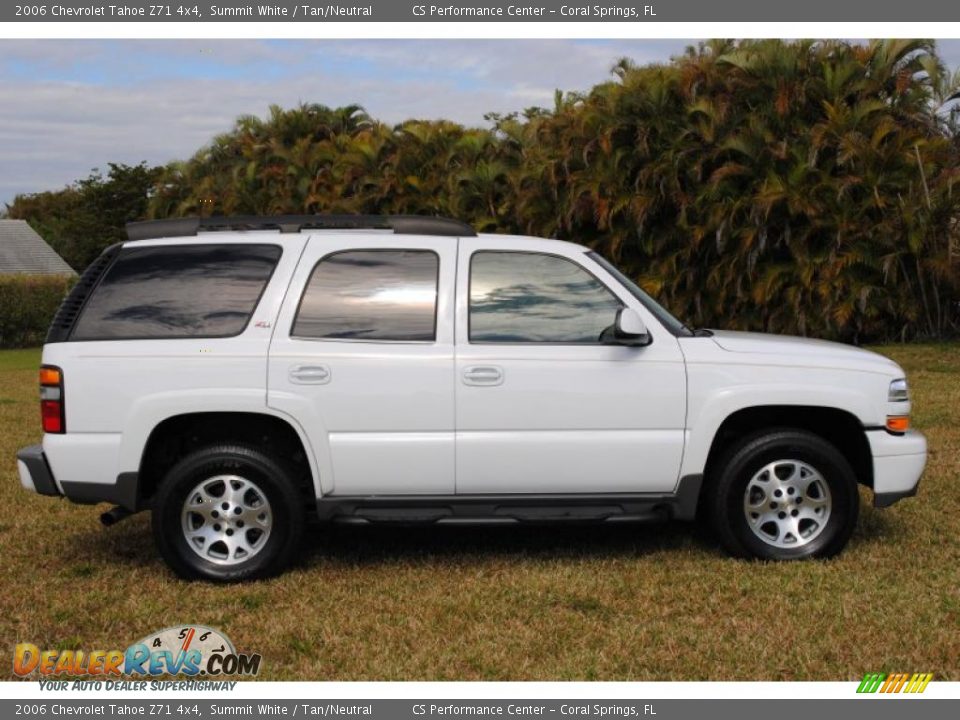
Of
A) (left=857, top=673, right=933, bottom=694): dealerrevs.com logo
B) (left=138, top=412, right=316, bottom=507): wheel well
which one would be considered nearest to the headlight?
(left=857, top=673, right=933, bottom=694): dealerrevs.com logo

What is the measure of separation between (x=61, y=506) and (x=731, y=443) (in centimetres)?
475

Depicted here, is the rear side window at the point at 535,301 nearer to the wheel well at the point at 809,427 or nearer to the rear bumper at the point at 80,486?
the wheel well at the point at 809,427

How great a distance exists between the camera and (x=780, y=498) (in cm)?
630

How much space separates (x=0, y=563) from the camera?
6633mm

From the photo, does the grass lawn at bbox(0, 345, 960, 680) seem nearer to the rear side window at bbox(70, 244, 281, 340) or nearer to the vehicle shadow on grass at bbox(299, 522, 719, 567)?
the vehicle shadow on grass at bbox(299, 522, 719, 567)

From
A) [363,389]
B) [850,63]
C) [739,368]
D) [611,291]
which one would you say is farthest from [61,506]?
[850,63]

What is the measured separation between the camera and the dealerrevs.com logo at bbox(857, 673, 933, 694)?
462 cm

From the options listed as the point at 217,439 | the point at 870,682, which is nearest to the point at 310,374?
the point at 217,439

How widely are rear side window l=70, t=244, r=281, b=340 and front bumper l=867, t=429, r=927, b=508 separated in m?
3.51

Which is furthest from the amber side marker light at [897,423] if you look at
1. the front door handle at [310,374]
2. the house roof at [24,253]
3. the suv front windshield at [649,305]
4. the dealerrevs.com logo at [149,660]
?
the house roof at [24,253]

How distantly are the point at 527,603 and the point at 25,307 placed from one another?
26.4 m

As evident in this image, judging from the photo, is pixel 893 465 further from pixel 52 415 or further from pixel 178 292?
pixel 52 415

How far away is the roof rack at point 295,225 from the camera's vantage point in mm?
6414

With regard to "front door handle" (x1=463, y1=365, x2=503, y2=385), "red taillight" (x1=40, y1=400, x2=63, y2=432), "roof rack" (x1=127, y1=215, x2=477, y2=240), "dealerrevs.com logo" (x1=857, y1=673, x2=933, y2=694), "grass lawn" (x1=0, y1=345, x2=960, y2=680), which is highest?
"roof rack" (x1=127, y1=215, x2=477, y2=240)
